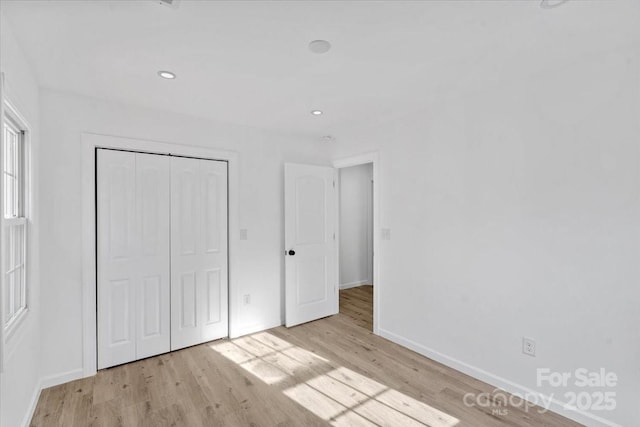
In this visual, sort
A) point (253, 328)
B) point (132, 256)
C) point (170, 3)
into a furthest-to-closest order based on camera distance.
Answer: point (253, 328) → point (132, 256) → point (170, 3)

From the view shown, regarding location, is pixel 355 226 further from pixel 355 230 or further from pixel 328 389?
pixel 328 389

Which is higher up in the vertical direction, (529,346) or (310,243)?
(310,243)

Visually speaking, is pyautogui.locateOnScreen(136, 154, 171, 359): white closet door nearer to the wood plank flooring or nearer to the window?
the window

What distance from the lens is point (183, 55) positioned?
1986 mm

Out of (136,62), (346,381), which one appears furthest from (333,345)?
(136,62)

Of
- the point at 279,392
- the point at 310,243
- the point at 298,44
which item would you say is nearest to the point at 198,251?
the point at 310,243

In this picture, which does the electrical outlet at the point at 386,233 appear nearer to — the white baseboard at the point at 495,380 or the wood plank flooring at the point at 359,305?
the white baseboard at the point at 495,380

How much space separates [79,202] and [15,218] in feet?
2.22

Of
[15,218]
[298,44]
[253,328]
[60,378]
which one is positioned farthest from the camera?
[253,328]

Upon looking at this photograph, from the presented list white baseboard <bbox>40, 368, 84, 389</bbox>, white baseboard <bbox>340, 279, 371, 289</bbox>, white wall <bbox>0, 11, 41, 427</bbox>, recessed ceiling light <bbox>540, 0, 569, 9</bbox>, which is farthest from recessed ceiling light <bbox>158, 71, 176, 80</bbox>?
white baseboard <bbox>340, 279, 371, 289</bbox>

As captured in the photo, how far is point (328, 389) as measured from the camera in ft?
8.09

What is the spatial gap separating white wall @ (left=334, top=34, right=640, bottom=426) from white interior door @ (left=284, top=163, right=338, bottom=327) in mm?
1042

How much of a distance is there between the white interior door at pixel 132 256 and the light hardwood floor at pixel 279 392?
236 millimetres

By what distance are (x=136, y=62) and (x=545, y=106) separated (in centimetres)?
286
